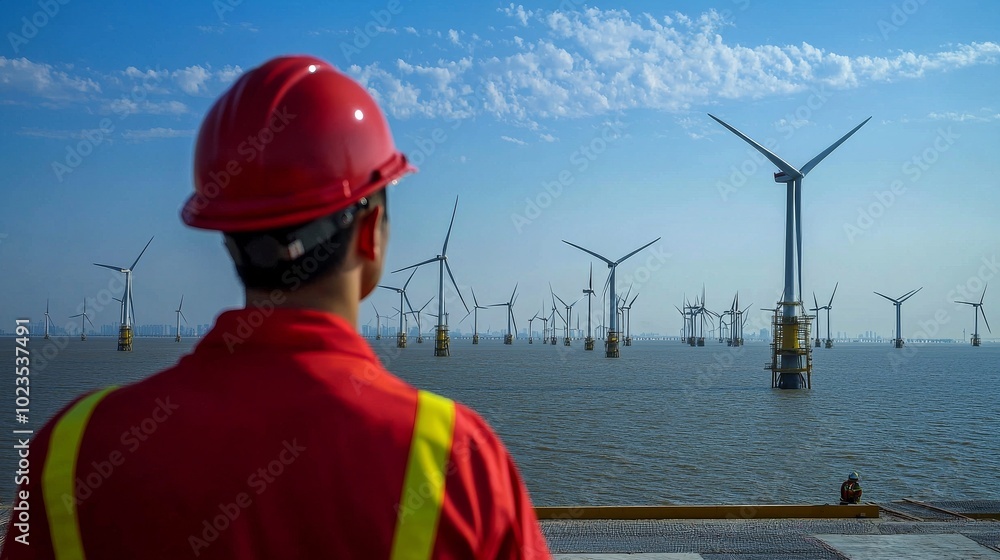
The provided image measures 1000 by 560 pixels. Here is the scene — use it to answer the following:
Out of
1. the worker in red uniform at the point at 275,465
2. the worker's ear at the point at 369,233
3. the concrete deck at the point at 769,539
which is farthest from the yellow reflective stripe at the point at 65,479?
the concrete deck at the point at 769,539

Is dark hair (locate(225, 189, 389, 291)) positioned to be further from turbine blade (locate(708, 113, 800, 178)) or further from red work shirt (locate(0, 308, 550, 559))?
turbine blade (locate(708, 113, 800, 178))

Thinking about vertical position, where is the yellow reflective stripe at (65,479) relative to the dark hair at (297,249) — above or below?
below

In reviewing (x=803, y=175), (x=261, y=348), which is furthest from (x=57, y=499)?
(x=803, y=175)

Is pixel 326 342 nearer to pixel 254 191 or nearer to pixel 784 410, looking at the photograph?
pixel 254 191

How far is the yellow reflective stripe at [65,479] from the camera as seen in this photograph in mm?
1623

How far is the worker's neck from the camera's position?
1.83 m

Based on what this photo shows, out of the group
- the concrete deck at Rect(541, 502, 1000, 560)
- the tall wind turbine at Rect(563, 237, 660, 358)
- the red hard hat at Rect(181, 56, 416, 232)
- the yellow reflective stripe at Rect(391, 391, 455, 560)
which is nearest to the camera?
the yellow reflective stripe at Rect(391, 391, 455, 560)

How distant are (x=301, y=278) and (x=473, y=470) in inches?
22.4

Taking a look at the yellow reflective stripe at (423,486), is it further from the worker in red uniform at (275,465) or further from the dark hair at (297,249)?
the dark hair at (297,249)

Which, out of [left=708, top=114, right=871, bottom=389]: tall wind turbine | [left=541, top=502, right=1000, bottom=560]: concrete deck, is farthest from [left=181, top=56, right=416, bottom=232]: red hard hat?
[left=708, top=114, right=871, bottom=389]: tall wind turbine

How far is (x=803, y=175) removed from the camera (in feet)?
197

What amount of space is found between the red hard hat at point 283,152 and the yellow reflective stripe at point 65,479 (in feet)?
1.57

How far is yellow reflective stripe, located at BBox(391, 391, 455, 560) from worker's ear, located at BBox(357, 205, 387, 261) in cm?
44

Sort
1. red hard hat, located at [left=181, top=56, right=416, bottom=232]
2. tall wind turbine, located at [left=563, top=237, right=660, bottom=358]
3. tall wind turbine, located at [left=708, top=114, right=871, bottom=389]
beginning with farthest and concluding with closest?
tall wind turbine, located at [left=563, top=237, right=660, bottom=358]
tall wind turbine, located at [left=708, top=114, right=871, bottom=389]
red hard hat, located at [left=181, top=56, right=416, bottom=232]
